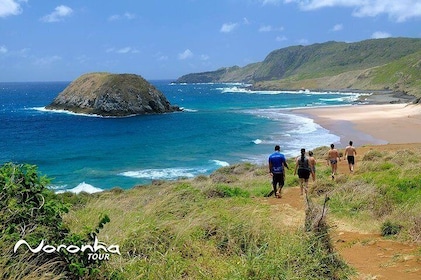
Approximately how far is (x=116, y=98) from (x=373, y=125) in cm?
4906

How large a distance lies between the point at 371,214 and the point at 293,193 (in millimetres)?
4163

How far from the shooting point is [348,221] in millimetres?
9547

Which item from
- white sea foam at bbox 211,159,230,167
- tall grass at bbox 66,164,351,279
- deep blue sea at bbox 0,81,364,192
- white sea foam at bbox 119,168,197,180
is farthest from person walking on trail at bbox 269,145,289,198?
white sea foam at bbox 211,159,230,167

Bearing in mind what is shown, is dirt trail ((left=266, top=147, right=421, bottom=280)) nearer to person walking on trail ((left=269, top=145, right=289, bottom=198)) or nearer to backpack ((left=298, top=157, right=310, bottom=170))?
backpack ((left=298, top=157, right=310, bottom=170))

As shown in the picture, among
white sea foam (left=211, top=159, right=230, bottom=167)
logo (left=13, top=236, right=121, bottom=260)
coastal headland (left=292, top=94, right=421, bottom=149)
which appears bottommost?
white sea foam (left=211, top=159, right=230, bottom=167)

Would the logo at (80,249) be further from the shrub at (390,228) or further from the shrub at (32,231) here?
the shrub at (390,228)

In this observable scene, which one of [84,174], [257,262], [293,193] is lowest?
[84,174]

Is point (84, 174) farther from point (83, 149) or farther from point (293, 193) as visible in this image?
point (293, 193)

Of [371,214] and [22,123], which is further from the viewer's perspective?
[22,123]

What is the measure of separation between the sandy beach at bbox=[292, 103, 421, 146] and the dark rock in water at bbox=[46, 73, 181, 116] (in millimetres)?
29633

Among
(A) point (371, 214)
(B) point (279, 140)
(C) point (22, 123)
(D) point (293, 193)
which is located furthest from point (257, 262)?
(C) point (22, 123)

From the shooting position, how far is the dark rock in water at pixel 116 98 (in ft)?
263

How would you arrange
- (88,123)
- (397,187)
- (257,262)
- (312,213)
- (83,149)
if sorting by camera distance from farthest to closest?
(88,123) < (83,149) < (397,187) < (312,213) < (257,262)

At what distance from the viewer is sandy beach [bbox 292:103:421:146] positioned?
42156mm
